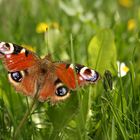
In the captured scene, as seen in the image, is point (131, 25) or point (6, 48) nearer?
point (6, 48)

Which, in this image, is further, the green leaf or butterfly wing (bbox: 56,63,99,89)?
the green leaf

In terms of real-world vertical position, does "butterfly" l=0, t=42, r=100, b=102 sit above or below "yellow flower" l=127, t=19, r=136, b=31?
below

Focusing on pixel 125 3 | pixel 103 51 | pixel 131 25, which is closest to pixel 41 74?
pixel 103 51

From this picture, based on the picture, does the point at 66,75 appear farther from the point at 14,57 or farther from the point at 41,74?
the point at 14,57

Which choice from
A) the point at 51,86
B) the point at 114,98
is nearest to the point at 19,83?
the point at 51,86

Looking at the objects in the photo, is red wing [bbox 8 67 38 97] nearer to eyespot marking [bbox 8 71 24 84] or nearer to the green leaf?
eyespot marking [bbox 8 71 24 84]

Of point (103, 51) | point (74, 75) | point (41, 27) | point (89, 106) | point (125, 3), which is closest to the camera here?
point (74, 75)

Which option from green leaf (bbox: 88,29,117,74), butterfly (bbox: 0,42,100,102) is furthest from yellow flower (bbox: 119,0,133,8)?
butterfly (bbox: 0,42,100,102)

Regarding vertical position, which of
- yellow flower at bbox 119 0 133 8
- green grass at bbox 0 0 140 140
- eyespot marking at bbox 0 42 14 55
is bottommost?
green grass at bbox 0 0 140 140
